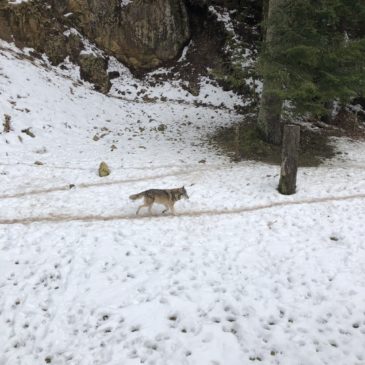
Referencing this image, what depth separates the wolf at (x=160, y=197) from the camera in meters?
9.95

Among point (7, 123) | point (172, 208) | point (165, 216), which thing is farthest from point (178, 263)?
point (7, 123)

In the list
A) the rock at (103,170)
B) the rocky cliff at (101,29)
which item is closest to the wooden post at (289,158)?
the rock at (103,170)

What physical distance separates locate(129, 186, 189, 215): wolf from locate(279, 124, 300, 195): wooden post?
3.42m

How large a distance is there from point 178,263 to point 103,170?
6193mm

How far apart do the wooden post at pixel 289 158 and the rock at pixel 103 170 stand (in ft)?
19.9

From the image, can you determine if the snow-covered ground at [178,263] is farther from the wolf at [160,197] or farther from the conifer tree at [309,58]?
the conifer tree at [309,58]

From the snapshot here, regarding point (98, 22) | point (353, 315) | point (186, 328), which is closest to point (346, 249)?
point (353, 315)

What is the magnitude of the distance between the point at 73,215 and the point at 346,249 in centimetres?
706

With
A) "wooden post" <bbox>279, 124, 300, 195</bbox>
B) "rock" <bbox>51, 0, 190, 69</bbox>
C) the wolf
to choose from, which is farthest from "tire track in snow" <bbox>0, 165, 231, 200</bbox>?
"rock" <bbox>51, 0, 190, 69</bbox>

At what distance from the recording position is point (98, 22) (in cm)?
2405

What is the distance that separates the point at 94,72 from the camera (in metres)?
23.1

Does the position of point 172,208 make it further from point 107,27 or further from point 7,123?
point 107,27

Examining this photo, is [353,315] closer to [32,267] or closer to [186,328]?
[186,328]

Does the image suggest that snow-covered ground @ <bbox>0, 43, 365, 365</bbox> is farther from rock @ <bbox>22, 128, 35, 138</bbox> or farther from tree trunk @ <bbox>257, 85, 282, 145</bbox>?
tree trunk @ <bbox>257, 85, 282, 145</bbox>
